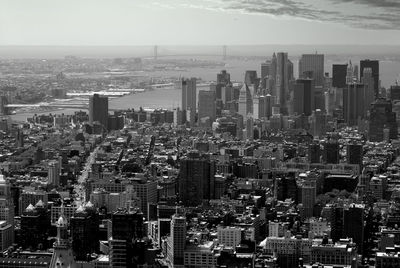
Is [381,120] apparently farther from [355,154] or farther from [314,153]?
[314,153]

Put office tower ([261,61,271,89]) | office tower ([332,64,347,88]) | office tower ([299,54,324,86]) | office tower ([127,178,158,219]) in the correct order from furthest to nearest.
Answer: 1. office tower ([261,61,271,89])
2. office tower ([332,64,347,88])
3. office tower ([299,54,324,86])
4. office tower ([127,178,158,219])

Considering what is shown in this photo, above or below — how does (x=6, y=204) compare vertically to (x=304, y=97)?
below

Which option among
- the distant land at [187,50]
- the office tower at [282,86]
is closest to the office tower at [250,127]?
the office tower at [282,86]

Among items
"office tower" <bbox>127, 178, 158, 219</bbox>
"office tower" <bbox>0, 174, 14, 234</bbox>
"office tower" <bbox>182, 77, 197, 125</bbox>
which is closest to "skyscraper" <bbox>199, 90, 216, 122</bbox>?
"office tower" <bbox>182, 77, 197, 125</bbox>

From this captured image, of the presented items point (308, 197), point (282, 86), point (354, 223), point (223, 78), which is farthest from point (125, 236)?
point (282, 86)

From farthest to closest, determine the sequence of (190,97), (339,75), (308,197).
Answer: (190,97) → (339,75) → (308,197)

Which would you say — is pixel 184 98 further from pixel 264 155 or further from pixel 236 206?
pixel 236 206

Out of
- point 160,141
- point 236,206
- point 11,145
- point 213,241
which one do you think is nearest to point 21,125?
point 11,145

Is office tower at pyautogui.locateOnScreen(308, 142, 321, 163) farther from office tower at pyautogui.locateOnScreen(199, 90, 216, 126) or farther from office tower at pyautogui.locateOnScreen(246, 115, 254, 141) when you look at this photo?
office tower at pyautogui.locateOnScreen(199, 90, 216, 126)
